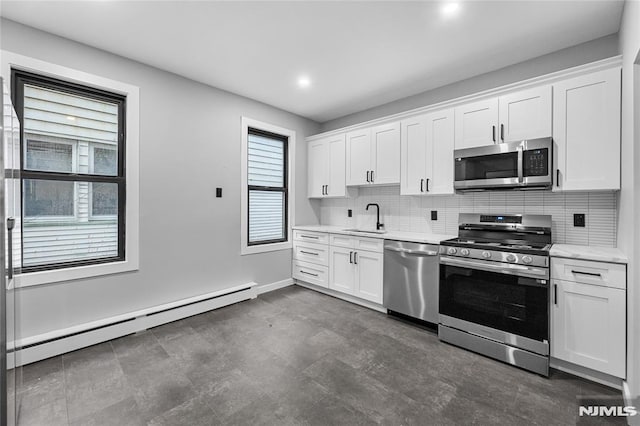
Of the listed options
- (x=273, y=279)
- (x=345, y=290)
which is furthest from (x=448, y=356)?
(x=273, y=279)

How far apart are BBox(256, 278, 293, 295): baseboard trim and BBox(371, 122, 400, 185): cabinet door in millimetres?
2033

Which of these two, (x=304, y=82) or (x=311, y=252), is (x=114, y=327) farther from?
(x=304, y=82)

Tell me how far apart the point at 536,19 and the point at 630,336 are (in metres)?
2.38

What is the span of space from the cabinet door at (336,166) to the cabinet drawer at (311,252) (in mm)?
848

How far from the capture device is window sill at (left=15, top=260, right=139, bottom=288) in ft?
7.53

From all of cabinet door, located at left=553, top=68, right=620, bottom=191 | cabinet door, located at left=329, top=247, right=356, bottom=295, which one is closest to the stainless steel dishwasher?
cabinet door, located at left=329, top=247, right=356, bottom=295

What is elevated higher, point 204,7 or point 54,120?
point 204,7

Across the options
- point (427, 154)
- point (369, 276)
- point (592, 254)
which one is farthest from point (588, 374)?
point (427, 154)

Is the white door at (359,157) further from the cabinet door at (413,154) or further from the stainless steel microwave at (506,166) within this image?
the stainless steel microwave at (506,166)

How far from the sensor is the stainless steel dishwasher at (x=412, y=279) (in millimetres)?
2797

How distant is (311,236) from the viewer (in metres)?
4.12

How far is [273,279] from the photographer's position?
13.6 ft

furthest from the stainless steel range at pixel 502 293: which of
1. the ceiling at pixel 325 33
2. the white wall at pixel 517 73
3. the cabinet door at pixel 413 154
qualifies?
the ceiling at pixel 325 33

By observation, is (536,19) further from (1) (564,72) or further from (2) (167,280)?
(2) (167,280)
